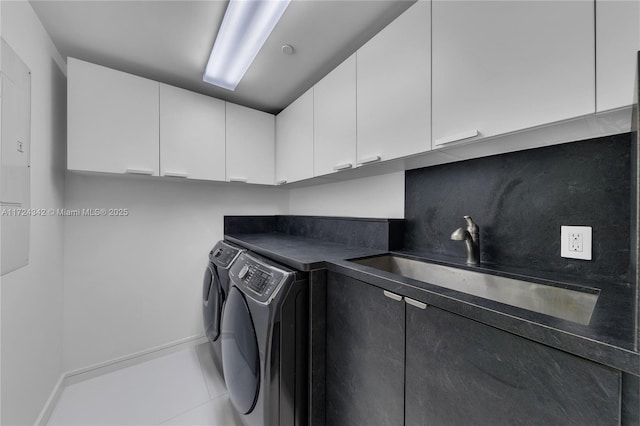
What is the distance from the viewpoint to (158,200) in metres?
2.06

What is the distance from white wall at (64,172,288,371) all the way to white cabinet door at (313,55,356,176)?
1164mm

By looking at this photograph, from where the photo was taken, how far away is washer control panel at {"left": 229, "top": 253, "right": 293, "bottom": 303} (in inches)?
40.9

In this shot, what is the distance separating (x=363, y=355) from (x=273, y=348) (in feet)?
1.29

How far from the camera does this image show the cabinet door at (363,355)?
0.81 meters

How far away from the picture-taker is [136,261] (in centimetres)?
→ 198

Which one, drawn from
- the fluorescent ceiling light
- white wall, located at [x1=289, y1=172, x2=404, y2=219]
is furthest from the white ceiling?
white wall, located at [x1=289, y1=172, x2=404, y2=219]

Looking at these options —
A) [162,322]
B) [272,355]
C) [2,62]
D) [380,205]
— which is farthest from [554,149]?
[162,322]

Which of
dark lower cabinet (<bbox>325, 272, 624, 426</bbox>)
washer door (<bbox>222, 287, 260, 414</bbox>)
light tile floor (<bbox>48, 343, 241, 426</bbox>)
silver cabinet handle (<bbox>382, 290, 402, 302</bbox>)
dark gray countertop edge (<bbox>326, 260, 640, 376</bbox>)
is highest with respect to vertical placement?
dark gray countertop edge (<bbox>326, 260, 640, 376</bbox>)

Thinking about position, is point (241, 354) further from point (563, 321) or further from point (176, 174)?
point (176, 174)

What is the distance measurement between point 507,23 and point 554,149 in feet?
1.78

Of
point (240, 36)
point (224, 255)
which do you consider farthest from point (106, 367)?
point (240, 36)

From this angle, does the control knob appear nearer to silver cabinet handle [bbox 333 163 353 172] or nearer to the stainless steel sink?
the stainless steel sink

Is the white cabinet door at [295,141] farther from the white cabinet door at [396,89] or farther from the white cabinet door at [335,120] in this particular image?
the white cabinet door at [396,89]

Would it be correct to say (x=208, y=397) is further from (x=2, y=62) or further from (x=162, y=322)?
(x=2, y=62)
